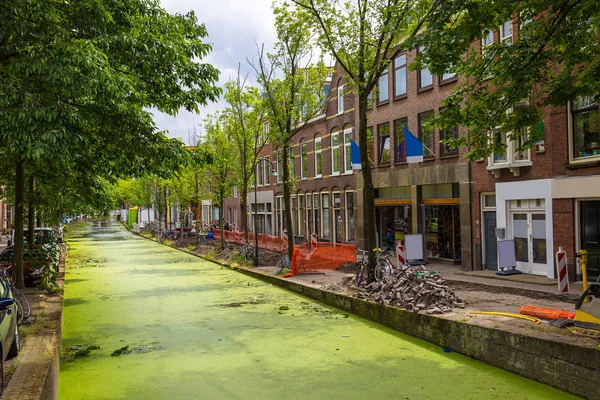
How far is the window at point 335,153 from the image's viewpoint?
29.4 metres

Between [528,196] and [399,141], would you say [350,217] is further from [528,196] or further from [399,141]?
[528,196]

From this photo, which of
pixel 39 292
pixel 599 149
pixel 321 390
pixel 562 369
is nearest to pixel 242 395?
pixel 321 390

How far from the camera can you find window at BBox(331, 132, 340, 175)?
2939 centimetres

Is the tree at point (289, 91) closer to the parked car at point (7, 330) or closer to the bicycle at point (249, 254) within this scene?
the bicycle at point (249, 254)

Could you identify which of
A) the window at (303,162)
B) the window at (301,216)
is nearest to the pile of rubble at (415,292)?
the window at (301,216)

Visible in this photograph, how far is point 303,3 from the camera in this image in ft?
47.5

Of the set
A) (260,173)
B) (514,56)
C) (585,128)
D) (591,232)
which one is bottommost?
(591,232)

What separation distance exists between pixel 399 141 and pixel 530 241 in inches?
326

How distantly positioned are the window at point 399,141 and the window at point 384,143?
45cm

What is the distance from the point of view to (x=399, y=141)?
77.8 ft

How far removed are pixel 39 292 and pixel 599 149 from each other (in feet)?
47.2

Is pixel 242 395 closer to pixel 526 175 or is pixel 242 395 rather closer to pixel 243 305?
pixel 243 305

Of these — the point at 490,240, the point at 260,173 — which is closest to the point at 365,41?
the point at 490,240

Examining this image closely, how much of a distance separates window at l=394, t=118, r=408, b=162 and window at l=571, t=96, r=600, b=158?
9.08 m
